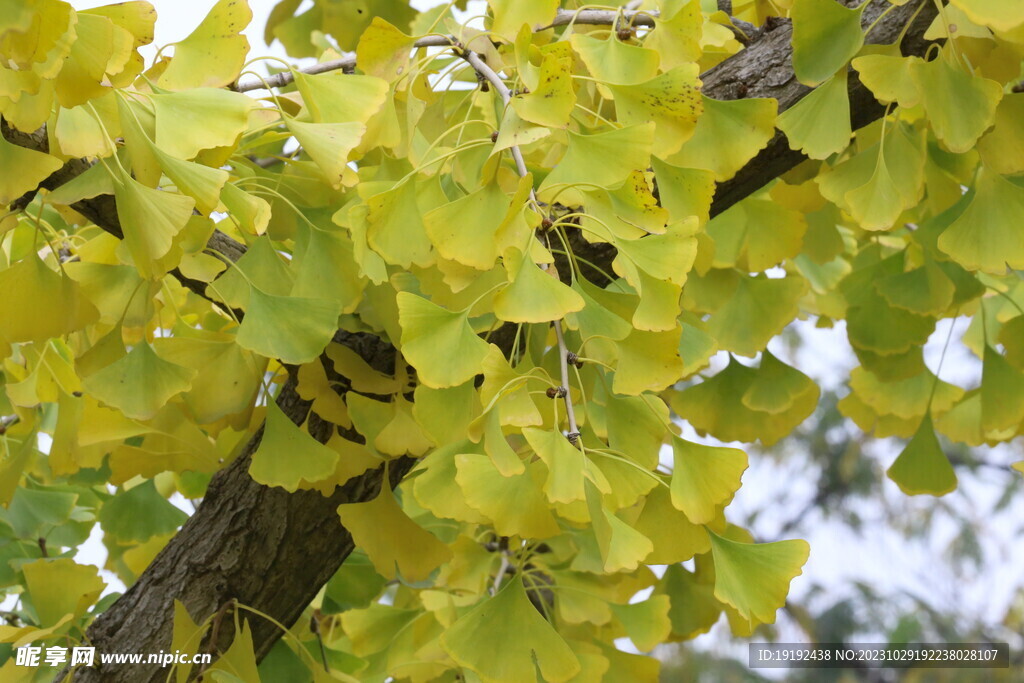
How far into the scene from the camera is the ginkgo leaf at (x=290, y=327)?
0.62 meters

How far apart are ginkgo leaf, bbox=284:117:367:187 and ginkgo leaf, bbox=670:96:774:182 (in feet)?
0.74

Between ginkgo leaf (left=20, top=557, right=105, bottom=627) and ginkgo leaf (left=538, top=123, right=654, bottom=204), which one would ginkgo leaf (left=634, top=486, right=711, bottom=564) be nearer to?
ginkgo leaf (left=538, top=123, right=654, bottom=204)

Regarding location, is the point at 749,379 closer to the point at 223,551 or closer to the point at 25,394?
the point at 223,551

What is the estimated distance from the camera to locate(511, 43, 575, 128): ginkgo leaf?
482 mm

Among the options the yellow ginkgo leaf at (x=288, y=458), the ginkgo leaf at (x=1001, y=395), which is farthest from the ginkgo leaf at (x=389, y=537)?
the ginkgo leaf at (x=1001, y=395)

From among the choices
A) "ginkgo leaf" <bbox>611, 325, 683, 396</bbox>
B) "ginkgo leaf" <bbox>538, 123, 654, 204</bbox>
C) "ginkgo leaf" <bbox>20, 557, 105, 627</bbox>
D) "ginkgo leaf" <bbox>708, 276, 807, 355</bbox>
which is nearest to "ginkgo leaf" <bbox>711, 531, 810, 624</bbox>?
"ginkgo leaf" <bbox>611, 325, 683, 396</bbox>

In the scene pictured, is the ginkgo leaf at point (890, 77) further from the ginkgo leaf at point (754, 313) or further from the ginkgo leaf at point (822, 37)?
the ginkgo leaf at point (754, 313)

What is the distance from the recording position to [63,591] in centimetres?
88

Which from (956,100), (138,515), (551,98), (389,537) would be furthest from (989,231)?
(138,515)

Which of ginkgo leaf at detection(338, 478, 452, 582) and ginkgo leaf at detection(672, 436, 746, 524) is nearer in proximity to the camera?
ginkgo leaf at detection(672, 436, 746, 524)

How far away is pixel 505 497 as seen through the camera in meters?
0.47

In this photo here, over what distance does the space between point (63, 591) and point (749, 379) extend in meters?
0.69

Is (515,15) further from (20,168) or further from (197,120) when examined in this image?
(20,168)

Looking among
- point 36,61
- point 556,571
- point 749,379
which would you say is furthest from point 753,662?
point 36,61
